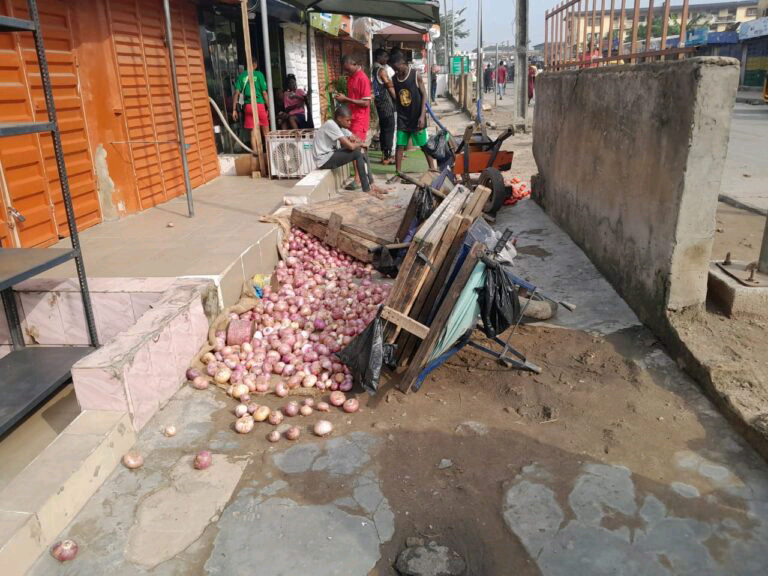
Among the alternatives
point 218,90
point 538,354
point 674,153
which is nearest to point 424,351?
A: point 538,354

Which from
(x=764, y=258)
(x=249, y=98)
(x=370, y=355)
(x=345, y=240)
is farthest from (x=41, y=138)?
(x=764, y=258)

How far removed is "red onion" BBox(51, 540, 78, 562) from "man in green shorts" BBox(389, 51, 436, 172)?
817 centimetres

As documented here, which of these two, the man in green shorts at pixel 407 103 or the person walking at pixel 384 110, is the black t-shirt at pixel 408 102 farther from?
the person walking at pixel 384 110

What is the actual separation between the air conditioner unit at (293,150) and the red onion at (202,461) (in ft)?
20.6

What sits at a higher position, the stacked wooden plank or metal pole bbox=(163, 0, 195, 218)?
metal pole bbox=(163, 0, 195, 218)

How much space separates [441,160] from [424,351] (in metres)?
5.60

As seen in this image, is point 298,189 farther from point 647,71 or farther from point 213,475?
point 213,475

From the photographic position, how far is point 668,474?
9.73 ft

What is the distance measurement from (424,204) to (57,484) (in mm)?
4124

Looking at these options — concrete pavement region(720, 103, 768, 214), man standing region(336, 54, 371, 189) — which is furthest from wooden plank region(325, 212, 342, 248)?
concrete pavement region(720, 103, 768, 214)

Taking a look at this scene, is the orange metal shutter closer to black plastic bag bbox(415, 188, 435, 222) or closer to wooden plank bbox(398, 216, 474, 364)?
black plastic bag bbox(415, 188, 435, 222)

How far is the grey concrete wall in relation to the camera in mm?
3879

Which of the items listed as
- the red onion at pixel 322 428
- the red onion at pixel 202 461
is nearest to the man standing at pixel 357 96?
the red onion at pixel 322 428

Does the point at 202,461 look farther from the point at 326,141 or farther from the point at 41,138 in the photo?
the point at 326,141
